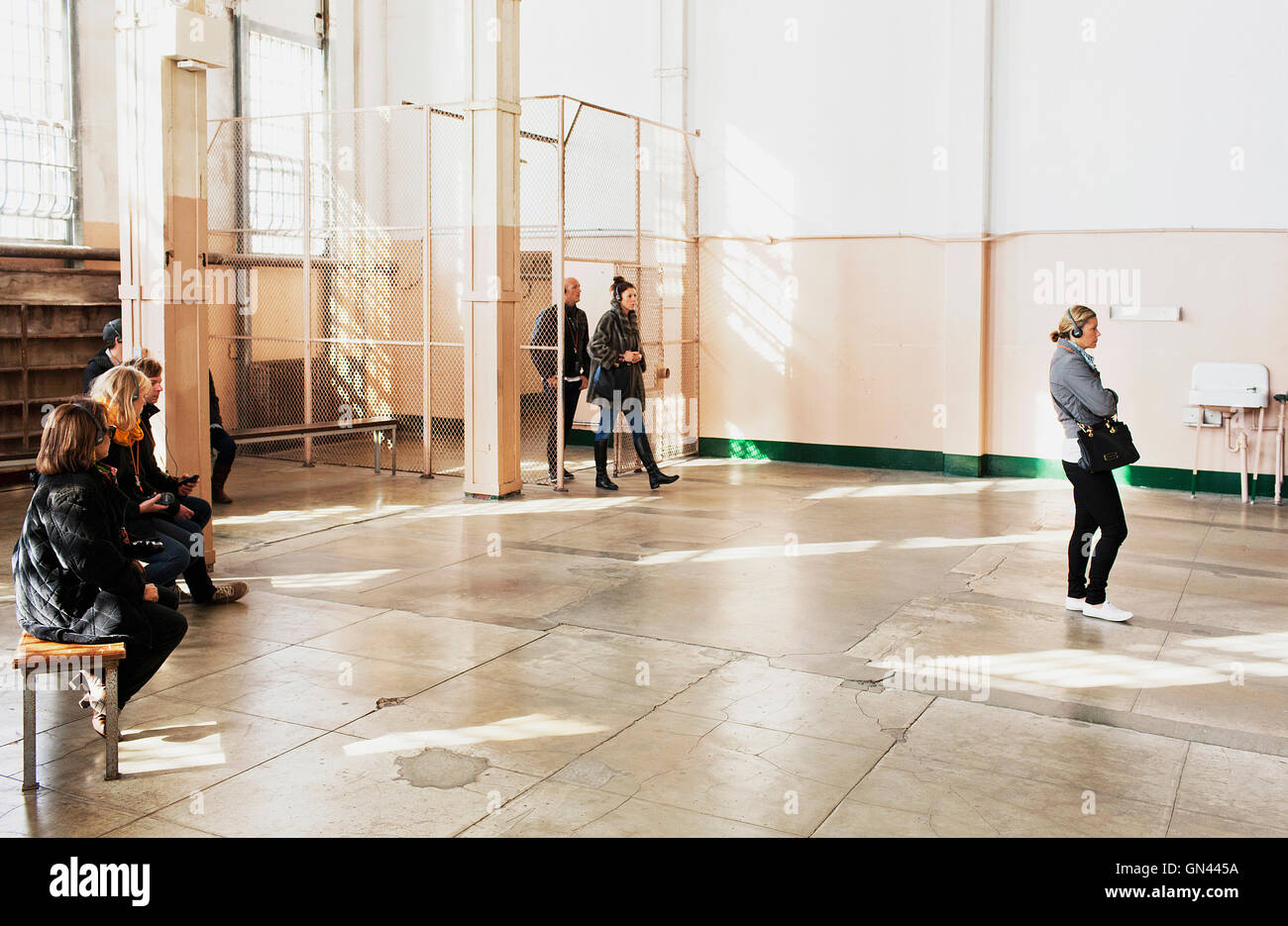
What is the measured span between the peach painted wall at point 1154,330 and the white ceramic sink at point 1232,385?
0.60 ft

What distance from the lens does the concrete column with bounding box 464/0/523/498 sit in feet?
33.1

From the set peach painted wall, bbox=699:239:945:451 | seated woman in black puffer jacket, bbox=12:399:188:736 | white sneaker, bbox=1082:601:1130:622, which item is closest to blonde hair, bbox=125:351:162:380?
seated woman in black puffer jacket, bbox=12:399:188:736

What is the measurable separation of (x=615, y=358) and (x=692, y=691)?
19.2 feet

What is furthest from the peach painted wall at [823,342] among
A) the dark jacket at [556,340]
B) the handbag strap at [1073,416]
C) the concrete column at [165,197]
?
the concrete column at [165,197]

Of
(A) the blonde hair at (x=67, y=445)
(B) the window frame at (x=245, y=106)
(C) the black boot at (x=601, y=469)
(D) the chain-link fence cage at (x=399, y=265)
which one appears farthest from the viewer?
(B) the window frame at (x=245, y=106)

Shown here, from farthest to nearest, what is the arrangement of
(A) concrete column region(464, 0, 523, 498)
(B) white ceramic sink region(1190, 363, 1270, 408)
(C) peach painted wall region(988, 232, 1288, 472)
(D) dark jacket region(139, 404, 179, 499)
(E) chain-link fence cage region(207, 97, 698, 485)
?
(E) chain-link fence cage region(207, 97, 698, 485) → (C) peach painted wall region(988, 232, 1288, 472) → (B) white ceramic sink region(1190, 363, 1270, 408) → (A) concrete column region(464, 0, 523, 498) → (D) dark jacket region(139, 404, 179, 499)

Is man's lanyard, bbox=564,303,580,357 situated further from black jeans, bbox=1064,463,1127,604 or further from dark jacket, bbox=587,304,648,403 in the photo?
black jeans, bbox=1064,463,1127,604

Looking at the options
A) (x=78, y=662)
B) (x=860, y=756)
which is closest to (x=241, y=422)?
(x=78, y=662)

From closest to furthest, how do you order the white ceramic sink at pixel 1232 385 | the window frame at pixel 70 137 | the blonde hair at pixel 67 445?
the blonde hair at pixel 67 445
the white ceramic sink at pixel 1232 385
the window frame at pixel 70 137

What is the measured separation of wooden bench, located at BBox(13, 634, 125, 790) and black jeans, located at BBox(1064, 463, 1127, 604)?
16.3 ft

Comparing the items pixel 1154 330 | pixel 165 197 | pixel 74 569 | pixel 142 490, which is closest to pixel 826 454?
pixel 1154 330

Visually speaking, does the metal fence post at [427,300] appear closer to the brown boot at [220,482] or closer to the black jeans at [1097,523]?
the brown boot at [220,482]

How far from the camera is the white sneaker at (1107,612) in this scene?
6.75 metres

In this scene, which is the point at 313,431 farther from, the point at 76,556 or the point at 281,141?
the point at 76,556
